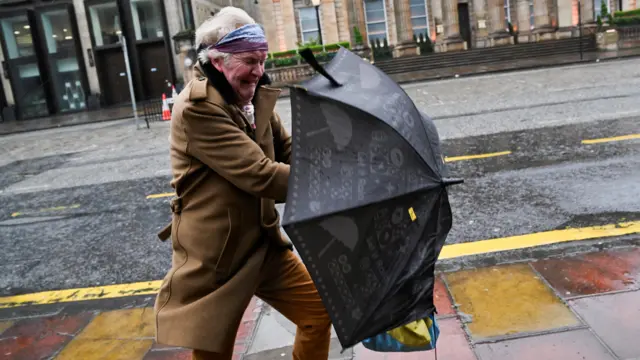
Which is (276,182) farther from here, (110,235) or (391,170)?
(110,235)

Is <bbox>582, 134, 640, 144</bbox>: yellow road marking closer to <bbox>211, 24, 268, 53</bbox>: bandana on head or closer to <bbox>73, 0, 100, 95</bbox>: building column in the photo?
<bbox>211, 24, 268, 53</bbox>: bandana on head

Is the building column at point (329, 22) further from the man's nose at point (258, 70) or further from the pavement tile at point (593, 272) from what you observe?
the man's nose at point (258, 70)

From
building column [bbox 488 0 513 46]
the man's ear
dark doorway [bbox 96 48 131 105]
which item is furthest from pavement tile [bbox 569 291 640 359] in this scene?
building column [bbox 488 0 513 46]

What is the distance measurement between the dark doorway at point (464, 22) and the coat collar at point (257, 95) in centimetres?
3896

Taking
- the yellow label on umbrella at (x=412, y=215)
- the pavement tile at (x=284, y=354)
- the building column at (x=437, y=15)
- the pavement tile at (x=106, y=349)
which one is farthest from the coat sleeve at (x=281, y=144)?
the building column at (x=437, y=15)

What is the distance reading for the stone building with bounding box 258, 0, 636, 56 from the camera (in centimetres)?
3538

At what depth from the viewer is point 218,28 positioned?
2242 millimetres

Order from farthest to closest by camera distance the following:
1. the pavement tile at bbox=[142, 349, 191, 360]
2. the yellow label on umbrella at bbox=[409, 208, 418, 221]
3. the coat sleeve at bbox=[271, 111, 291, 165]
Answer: the pavement tile at bbox=[142, 349, 191, 360] < the coat sleeve at bbox=[271, 111, 291, 165] < the yellow label on umbrella at bbox=[409, 208, 418, 221]

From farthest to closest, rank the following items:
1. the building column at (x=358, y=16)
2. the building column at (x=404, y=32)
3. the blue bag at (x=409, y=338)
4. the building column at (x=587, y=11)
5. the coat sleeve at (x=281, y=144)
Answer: the building column at (x=587, y=11) → the building column at (x=358, y=16) → the building column at (x=404, y=32) → the coat sleeve at (x=281, y=144) → the blue bag at (x=409, y=338)

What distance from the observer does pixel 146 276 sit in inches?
204

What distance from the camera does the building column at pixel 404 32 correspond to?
3475cm

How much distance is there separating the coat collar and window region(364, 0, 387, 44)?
36.1 meters

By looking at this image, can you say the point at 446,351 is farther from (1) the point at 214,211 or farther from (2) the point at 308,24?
(2) the point at 308,24

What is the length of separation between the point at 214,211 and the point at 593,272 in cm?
290
